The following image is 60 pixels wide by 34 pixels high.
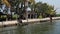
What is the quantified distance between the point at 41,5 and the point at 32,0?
120 ft

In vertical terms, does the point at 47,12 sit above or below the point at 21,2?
below

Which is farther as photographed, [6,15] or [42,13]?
[42,13]

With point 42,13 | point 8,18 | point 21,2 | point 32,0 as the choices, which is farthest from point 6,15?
point 42,13

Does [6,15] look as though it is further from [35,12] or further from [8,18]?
[35,12]

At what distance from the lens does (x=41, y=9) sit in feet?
285

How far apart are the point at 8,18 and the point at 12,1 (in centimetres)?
567

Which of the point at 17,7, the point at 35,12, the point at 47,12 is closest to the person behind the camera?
the point at 17,7

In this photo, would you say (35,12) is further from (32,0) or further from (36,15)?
(32,0)

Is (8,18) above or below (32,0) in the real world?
below

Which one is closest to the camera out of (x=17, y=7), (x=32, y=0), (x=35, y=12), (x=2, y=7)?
(x=32, y=0)

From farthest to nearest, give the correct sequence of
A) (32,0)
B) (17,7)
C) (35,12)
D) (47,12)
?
(47,12), (35,12), (17,7), (32,0)

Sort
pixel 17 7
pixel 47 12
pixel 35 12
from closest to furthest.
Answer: pixel 17 7 → pixel 35 12 → pixel 47 12

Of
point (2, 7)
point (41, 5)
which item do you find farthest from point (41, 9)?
point (2, 7)

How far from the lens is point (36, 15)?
281ft
